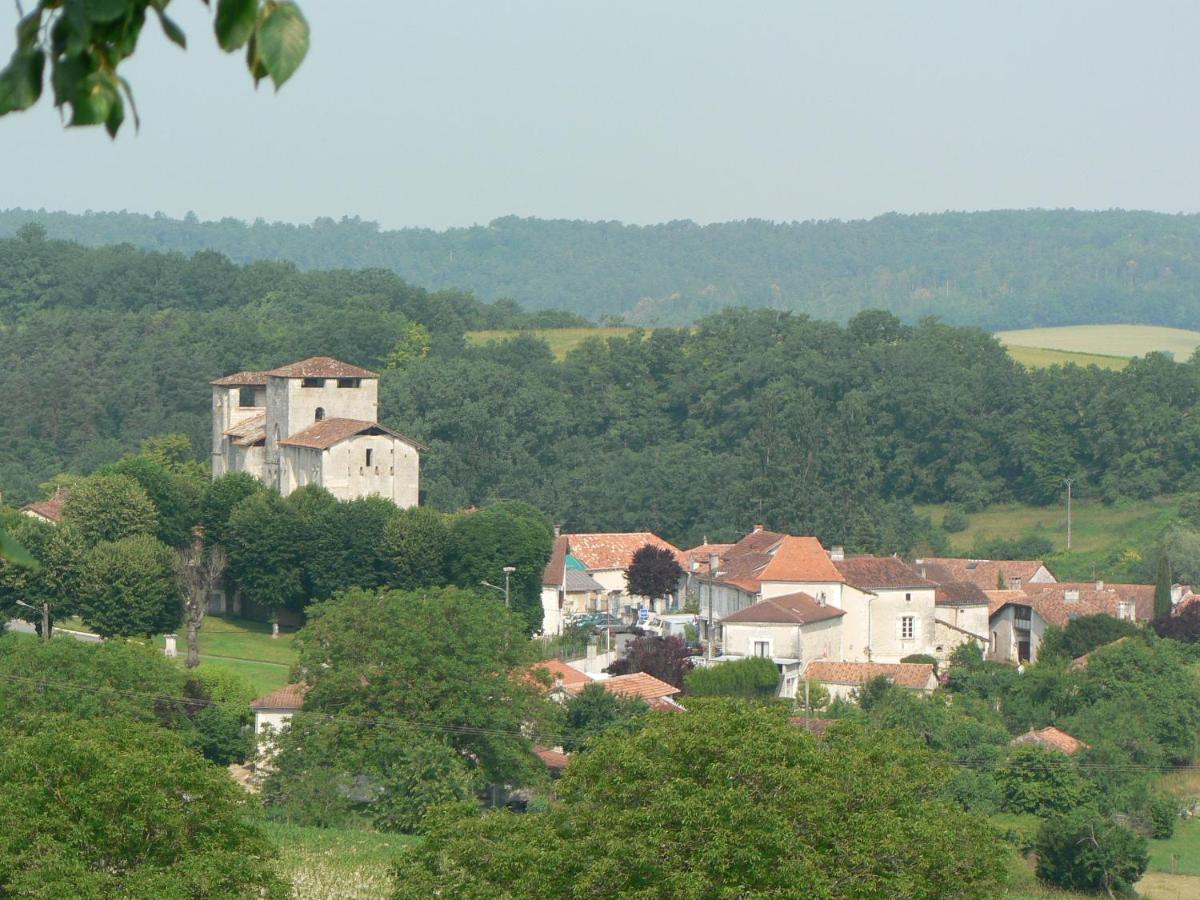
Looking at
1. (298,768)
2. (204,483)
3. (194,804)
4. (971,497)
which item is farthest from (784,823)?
(971,497)

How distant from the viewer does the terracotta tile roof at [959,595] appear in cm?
6122

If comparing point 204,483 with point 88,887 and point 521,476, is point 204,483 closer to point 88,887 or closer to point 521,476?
point 521,476

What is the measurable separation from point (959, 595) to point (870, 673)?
10990mm

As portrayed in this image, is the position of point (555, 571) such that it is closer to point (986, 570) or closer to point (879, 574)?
point (879, 574)

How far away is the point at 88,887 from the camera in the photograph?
70.6ft

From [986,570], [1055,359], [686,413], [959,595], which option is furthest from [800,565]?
[1055,359]

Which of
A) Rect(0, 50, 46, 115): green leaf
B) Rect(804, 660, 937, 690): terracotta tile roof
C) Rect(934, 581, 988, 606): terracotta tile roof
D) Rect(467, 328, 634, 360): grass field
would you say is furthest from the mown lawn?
Rect(467, 328, 634, 360): grass field

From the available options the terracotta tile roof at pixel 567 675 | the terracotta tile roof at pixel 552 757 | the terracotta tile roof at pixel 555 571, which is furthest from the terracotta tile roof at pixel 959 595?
the terracotta tile roof at pixel 552 757

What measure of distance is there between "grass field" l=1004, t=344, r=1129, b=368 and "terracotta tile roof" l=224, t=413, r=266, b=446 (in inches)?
2384

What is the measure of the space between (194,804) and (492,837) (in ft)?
12.6

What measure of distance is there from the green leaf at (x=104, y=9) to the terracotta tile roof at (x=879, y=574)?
56.3m

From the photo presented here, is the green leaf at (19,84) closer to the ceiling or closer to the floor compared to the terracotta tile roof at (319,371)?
closer to the floor

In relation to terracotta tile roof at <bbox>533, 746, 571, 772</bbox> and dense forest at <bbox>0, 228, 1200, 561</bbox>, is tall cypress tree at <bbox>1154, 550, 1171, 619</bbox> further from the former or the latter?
terracotta tile roof at <bbox>533, 746, 571, 772</bbox>

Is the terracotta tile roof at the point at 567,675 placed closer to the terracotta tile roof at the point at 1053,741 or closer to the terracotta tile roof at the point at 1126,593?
the terracotta tile roof at the point at 1053,741
